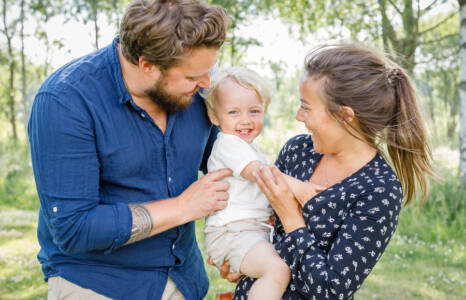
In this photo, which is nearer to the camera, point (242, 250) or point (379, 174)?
point (379, 174)

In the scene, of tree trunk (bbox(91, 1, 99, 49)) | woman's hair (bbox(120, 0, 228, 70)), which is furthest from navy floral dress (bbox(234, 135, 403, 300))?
tree trunk (bbox(91, 1, 99, 49))

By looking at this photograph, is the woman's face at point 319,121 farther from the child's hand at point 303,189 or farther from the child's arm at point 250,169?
the child's arm at point 250,169

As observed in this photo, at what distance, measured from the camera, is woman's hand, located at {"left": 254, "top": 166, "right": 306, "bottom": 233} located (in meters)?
2.29

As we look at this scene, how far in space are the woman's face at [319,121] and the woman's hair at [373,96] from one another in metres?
0.03

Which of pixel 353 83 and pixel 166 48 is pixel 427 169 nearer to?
pixel 353 83

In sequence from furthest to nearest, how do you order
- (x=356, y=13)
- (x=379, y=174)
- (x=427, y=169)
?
(x=356, y=13) < (x=427, y=169) < (x=379, y=174)

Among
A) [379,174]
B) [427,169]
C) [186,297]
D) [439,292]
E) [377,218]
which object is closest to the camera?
[377,218]

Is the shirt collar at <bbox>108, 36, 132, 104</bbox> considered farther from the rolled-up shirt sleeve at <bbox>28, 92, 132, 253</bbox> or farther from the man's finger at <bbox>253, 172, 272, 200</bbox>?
the man's finger at <bbox>253, 172, 272, 200</bbox>

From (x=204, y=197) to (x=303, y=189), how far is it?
533mm

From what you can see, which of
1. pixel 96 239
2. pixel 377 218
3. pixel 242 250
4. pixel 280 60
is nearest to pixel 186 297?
pixel 242 250

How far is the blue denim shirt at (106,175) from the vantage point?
2104 mm

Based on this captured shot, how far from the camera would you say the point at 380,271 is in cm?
524

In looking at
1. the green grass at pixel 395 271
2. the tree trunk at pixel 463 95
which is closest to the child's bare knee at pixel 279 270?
the green grass at pixel 395 271

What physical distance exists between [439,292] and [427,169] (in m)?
2.90
